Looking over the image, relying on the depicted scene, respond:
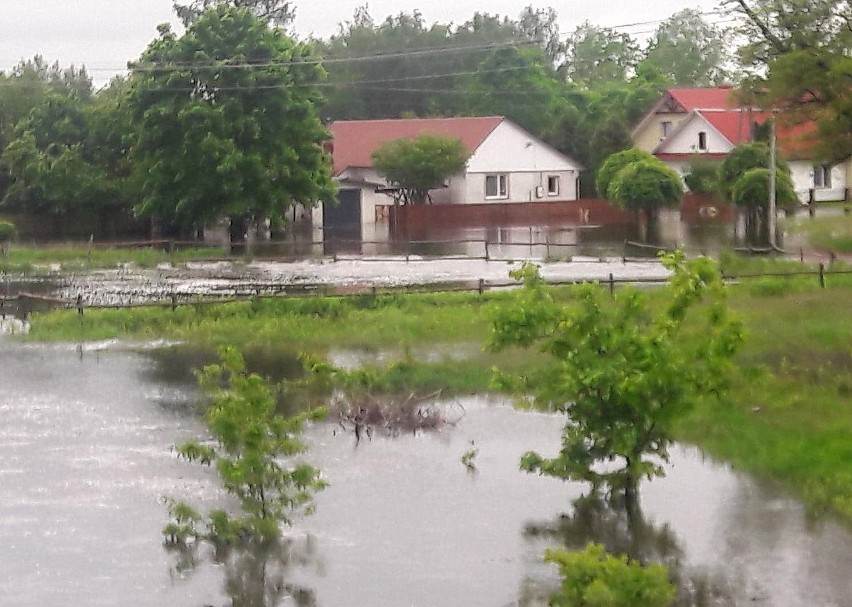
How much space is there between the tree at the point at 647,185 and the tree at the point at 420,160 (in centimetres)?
980

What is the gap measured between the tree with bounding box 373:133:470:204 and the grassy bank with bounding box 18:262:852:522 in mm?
29778

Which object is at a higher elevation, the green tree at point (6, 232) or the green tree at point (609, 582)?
the green tree at point (6, 232)

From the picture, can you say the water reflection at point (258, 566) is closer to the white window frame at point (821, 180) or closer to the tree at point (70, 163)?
the tree at point (70, 163)

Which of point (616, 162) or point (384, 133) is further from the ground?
point (384, 133)

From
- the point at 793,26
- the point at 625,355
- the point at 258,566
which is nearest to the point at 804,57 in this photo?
the point at 793,26

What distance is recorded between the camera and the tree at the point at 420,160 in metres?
56.8

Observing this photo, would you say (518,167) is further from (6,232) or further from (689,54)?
(689,54)

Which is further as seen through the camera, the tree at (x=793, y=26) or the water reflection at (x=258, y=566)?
the tree at (x=793, y=26)

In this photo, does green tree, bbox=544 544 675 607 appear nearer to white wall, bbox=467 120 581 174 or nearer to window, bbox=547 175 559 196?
white wall, bbox=467 120 581 174

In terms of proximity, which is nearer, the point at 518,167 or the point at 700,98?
the point at 518,167

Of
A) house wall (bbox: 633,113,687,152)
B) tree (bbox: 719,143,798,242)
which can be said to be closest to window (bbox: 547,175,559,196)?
house wall (bbox: 633,113,687,152)

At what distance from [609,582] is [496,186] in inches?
2169

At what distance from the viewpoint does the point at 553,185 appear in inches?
2498

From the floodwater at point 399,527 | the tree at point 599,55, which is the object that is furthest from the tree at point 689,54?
the floodwater at point 399,527
